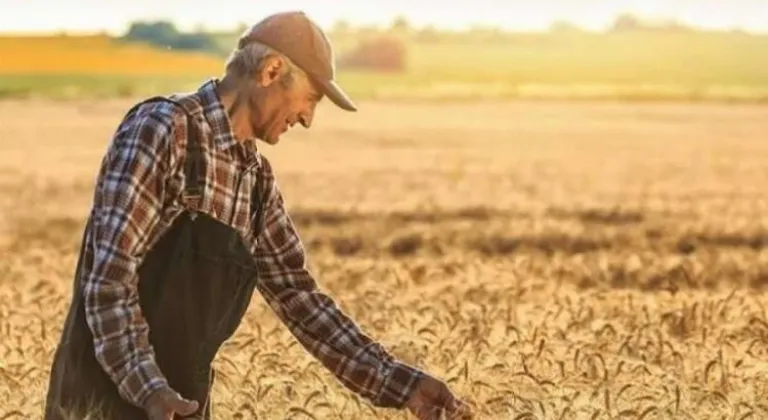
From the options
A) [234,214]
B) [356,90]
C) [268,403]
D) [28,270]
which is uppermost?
[234,214]

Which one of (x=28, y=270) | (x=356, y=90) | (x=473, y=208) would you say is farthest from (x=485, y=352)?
(x=356, y=90)

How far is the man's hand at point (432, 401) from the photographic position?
20.7 ft

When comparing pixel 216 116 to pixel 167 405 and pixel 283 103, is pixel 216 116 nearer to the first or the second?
pixel 283 103

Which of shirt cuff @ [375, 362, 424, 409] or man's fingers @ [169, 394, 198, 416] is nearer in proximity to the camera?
man's fingers @ [169, 394, 198, 416]

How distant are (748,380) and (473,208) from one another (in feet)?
49.7

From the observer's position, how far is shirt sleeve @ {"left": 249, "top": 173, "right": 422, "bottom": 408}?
254 inches

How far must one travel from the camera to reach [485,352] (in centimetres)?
992

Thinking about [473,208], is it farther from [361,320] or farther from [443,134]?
[443,134]

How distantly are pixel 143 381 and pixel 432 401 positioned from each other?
0.94 meters

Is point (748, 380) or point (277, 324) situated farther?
point (277, 324)

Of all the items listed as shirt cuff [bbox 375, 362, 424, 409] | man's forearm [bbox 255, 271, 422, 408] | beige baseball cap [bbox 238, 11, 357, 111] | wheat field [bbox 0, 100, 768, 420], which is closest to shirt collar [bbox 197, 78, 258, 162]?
beige baseball cap [bbox 238, 11, 357, 111]

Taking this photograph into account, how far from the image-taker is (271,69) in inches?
234

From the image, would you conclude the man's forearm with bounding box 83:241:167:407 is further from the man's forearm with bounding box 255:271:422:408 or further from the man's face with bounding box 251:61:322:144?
the man's forearm with bounding box 255:271:422:408

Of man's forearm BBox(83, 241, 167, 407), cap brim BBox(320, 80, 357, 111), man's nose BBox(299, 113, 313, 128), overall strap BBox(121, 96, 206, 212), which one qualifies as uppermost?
cap brim BBox(320, 80, 357, 111)
